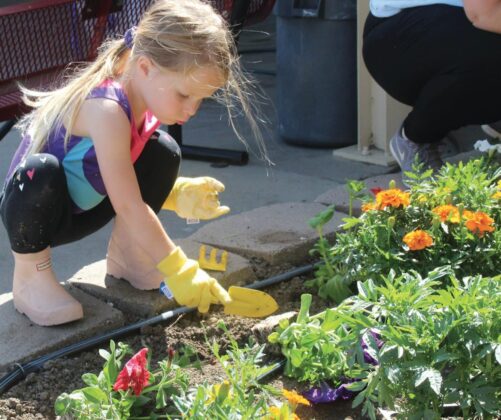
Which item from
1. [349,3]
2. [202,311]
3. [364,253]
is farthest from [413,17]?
[202,311]

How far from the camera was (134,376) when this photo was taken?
1.79 meters

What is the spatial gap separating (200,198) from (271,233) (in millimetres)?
414

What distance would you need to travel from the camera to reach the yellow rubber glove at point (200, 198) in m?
2.74

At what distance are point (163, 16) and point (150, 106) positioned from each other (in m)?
0.23

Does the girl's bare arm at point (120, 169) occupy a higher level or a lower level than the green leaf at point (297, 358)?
higher

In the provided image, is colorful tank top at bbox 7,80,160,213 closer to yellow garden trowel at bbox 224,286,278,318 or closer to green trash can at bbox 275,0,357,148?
yellow garden trowel at bbox 224,286,278,318

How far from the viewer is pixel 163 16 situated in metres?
2.41

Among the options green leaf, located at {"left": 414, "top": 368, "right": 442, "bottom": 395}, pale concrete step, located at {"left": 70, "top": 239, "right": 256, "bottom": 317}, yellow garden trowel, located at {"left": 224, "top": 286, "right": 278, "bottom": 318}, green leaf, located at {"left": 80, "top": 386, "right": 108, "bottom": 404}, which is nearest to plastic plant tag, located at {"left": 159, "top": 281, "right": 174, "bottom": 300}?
pale concrete step, located at {"left": 70, "top": 239, "right": 256, "bottom": 317}

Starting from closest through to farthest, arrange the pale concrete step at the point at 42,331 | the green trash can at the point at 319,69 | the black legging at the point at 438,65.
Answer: the pale concrete step at the point at 42,331 < the black legging at the point at 438,65 < the green trash can at the point at 319,69

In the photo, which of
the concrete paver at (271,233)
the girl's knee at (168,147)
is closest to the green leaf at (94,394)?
the girl's knee at (168,147)

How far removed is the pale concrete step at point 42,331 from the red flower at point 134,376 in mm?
583

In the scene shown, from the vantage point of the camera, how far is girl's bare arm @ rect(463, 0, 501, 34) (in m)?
3.08

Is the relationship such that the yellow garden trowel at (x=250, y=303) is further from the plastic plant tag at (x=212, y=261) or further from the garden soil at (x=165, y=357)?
the plastic plant tag at (x=212, y=261)

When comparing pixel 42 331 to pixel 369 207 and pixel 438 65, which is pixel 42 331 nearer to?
pixel 369 207
